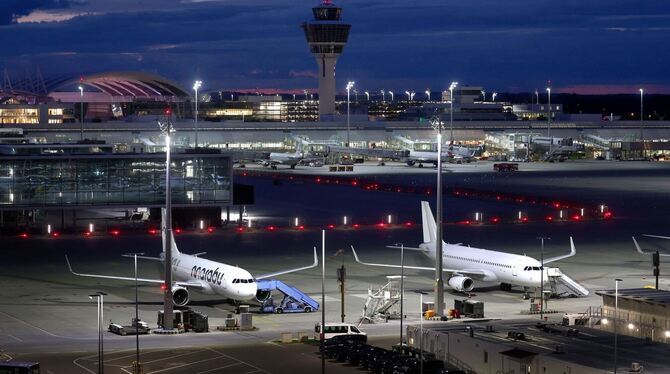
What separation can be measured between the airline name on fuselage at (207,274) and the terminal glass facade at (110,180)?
40576mm

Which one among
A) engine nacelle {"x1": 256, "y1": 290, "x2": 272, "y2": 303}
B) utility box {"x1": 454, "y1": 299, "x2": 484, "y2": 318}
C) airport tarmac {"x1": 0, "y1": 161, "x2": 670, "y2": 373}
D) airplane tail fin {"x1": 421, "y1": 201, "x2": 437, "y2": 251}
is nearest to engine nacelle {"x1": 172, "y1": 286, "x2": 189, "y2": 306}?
airport tarmac {"x1": 0, "y1": 161, "x2": 670, "y2": 373}

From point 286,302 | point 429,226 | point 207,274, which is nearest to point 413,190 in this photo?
point 429,226

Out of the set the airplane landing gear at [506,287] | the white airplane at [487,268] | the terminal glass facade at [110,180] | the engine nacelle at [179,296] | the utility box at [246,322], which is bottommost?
the utility box at [246,322]

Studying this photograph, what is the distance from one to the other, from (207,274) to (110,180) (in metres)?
43.0

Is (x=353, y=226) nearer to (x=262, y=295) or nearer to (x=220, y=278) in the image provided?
(x=262, y=295)

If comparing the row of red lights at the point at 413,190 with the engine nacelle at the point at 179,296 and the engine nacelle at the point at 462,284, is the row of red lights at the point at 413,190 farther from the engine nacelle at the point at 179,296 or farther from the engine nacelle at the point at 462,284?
the engine nacelle at the point at 179,296

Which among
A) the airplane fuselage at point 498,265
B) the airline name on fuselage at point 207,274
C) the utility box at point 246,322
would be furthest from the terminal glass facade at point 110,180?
the utility box at point 246,322

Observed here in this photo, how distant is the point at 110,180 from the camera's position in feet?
372

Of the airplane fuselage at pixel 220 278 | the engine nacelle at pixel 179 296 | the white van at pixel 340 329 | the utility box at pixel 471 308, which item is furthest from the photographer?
the airplane fuselage at pixel 220 278

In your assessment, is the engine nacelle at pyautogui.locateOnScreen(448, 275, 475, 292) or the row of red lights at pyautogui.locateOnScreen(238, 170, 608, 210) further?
the row of red lights at pyautogui.locateOnScreen(238, 170, 608, 210)

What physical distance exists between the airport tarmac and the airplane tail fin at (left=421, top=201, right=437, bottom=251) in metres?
2.31

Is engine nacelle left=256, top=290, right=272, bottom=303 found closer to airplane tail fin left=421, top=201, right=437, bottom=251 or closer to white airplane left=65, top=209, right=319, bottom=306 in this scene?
white airplane left=65, top=209, right=319, bottom=306

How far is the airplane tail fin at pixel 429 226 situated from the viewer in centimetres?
8256

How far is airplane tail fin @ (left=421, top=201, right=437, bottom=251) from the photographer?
8256 cm
